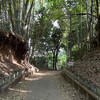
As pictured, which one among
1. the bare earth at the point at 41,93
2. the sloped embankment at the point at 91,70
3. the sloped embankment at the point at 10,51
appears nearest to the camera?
the bare earth at the point at 41,93

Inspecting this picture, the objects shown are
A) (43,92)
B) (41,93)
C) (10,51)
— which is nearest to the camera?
(41,93)

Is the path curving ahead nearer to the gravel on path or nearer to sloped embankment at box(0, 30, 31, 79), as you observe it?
the gravel on path

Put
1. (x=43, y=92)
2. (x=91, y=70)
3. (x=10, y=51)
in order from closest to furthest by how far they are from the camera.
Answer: (x=43, y=92) → (x=91, y=70) → (x=10, y=51)

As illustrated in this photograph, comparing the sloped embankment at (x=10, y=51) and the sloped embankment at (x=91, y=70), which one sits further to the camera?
the sloped embankment at (x=10, y=51)

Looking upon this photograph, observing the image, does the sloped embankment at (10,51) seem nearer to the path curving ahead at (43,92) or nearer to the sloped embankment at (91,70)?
the path curving ahead at (43,92)

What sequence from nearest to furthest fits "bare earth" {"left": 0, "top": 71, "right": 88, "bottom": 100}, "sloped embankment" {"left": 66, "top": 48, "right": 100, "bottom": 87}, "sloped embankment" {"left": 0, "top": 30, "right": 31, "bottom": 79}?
1. "bare earth" {"left": 0, "top": 71, "right": 88, "bottom": 100}
2. "sloped embankment" {"left": 66, "top": 48, "right": 100, "bottom": 87}
3. "sloped embankment" {"left": 0, "top": 30, "right": 31, "bottom": 79}

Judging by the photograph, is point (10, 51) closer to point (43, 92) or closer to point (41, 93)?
point (43, 92)

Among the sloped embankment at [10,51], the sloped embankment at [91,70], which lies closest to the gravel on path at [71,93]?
the sloped embankment at [91,70]

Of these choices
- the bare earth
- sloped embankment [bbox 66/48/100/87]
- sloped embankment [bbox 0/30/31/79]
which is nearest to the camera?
the bare earth

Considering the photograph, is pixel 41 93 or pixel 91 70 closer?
pixel 41 93

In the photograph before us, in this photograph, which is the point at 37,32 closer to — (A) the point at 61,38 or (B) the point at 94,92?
Result: (A) the point at 61,38

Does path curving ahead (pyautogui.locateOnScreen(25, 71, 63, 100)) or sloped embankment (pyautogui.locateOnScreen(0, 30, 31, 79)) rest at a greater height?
sloped embankment (pyautogui.locateOnScreen(0, 30, 31, 79))

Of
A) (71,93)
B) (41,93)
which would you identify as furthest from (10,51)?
(71,93)

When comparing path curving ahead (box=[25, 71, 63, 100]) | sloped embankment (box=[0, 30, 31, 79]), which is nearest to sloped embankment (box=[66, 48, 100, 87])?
path curving ahead (box=[25, 71, 63, 100])
